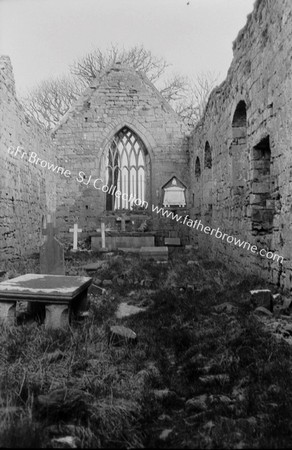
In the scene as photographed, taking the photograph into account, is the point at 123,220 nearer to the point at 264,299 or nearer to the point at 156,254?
the point at 156,254

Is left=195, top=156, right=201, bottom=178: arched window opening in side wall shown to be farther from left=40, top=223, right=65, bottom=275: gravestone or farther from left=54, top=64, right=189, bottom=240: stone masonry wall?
left=40, top=223, right=65, bottom=275: gravestone

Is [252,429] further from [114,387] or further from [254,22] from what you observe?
[254,22]

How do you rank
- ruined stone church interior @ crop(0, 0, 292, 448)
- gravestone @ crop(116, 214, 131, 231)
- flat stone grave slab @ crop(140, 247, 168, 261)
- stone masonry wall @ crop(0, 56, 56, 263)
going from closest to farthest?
ruined stone church interior @ crop(0, 0, 292, 448) < stone masonry wall @ crop(0, 56, 56, 263) < flat stone grave slab @ crop(140, 247, 168, 261) < gravestone @ crop(116, 214, 131, 231)

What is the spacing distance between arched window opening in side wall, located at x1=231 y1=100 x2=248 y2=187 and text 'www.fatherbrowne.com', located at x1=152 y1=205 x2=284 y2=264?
1.23 metres

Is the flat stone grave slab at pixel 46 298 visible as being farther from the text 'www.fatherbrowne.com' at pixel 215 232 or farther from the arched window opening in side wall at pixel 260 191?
the arched window opening in side wall at pixel 260 191

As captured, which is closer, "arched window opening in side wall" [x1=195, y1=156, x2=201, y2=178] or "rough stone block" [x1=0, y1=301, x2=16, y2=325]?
"rough stone block" [x1=0, y1=301, x2=16, y2=325]

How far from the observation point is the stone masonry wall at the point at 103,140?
46.9 feet

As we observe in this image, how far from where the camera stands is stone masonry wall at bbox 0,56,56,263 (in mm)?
8461

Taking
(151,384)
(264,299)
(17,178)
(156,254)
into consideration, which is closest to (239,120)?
(156,254)

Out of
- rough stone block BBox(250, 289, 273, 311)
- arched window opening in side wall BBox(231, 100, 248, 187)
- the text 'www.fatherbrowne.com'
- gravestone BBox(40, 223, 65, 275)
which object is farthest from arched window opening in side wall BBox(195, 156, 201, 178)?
rough stone block BBox(250, 289, 273, 311)

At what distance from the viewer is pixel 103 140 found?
14.3m

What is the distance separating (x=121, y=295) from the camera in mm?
5965

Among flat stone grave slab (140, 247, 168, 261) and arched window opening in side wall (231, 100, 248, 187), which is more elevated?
arched window opening in side wall (231, 100, 248, 187)

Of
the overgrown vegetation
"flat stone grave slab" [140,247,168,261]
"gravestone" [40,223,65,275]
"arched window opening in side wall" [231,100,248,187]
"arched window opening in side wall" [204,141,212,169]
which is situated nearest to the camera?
the overgrown vegetation
